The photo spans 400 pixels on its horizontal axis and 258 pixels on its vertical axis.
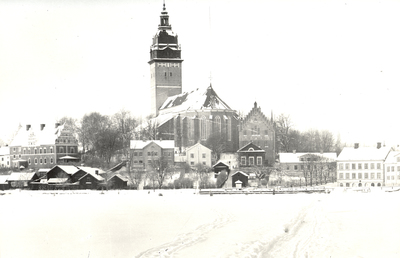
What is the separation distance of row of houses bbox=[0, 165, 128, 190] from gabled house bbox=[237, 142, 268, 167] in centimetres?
1269

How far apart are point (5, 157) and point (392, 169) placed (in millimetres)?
42373

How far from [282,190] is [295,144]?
72.9ft

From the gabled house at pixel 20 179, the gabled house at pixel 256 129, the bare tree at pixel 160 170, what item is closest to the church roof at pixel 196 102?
the gabled house at pixel 256 129

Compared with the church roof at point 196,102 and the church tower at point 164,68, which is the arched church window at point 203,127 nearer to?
the church roof at point 196,102

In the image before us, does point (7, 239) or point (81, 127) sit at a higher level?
point (81, 127)

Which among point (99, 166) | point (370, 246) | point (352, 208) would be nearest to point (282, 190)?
point (352, 208)

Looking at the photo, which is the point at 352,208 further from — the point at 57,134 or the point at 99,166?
the point at 57,134

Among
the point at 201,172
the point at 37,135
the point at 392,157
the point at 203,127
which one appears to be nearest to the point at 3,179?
the point at 37,135

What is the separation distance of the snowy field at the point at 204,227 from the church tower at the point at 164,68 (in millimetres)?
49911

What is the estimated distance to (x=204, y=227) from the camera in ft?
91.9

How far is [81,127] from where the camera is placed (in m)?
70.2

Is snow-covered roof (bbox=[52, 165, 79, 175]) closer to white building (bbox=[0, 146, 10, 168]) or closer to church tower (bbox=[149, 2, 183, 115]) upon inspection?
white building (bbox=[0, 146, 10, 168])

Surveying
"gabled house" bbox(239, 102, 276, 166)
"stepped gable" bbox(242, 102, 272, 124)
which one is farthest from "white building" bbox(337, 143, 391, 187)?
"stepped gable" bbox(242, 102, 272, 124)

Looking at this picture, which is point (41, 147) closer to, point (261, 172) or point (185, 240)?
point (261, 172)
